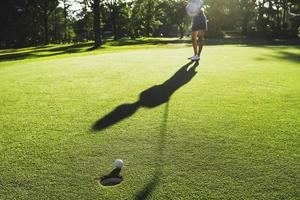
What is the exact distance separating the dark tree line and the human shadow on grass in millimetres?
42511

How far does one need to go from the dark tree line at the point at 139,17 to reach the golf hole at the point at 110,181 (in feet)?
154

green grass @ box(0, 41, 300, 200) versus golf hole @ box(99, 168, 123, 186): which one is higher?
green grass @ box(0, 41, 300, 200)

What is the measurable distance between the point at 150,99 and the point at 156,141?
6.18ft

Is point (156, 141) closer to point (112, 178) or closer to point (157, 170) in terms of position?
point (157, 170)

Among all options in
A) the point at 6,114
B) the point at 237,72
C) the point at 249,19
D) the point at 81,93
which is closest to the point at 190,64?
the point at 237,72

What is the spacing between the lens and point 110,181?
334 cm

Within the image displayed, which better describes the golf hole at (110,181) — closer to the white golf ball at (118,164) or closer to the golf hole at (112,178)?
the golf hole at (112,178)

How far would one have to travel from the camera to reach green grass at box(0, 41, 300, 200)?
3193 mm

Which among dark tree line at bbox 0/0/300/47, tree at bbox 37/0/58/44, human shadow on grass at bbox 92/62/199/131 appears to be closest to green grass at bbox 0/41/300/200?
human shadow on grass at bbox 92/62/199/131

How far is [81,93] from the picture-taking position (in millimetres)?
6621

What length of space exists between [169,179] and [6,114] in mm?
3110

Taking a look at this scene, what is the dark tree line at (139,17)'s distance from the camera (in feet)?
184

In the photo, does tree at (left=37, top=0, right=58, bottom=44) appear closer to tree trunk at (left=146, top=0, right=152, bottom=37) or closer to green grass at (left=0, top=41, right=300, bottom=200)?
tree trunk at (left=146, top=0, right=152, bottom=37)

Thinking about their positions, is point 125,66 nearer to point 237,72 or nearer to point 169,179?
point 237,72
